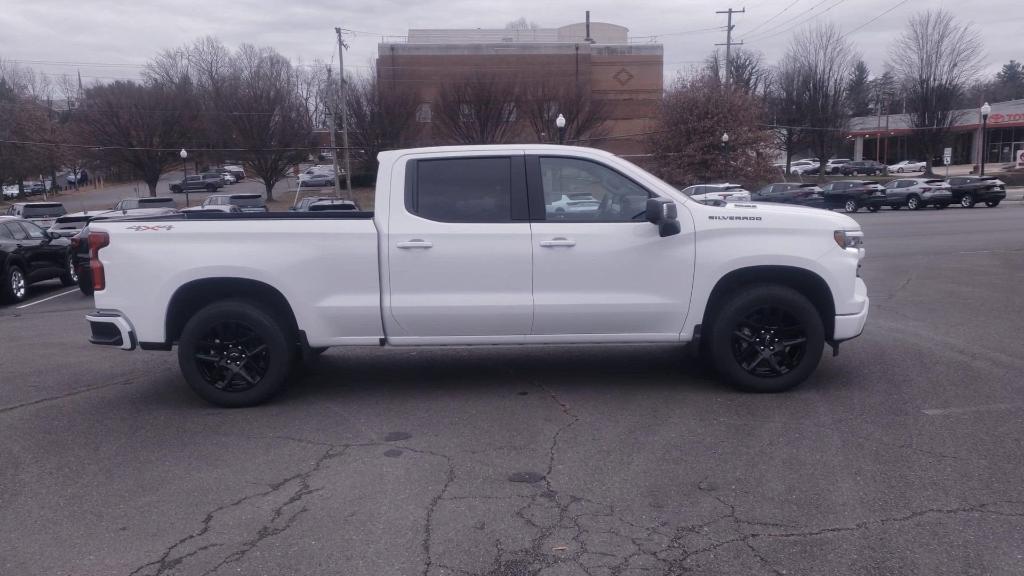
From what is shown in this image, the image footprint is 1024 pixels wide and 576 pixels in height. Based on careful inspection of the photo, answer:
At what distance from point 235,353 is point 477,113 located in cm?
4630

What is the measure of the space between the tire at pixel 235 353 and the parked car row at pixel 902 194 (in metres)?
34.9

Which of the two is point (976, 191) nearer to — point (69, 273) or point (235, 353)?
point (69, 273)

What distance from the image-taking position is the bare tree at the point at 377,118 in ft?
164

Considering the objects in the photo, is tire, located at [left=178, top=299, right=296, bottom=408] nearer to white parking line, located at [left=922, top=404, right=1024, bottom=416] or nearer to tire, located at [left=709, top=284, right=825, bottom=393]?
tire, located at [left=709, top=284, right=825, bottom=393]

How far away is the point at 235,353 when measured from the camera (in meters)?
6.96

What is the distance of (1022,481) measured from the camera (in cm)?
501

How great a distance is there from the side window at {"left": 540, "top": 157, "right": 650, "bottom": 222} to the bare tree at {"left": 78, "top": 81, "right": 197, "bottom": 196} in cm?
5346

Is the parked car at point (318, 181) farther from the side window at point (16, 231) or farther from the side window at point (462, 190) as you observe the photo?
the side window at point (462, 190)

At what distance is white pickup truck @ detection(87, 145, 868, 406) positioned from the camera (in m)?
6.73

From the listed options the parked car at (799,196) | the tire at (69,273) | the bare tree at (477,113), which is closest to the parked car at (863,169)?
the bare tree at (477,113)

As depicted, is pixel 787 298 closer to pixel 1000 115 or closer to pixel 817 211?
pixel 817 211

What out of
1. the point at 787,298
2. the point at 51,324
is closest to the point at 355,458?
the point at 787,298

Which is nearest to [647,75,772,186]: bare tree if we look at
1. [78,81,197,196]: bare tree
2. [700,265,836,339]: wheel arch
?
[78,81,197,196]: bare tree

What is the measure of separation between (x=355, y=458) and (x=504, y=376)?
7.69 feet
